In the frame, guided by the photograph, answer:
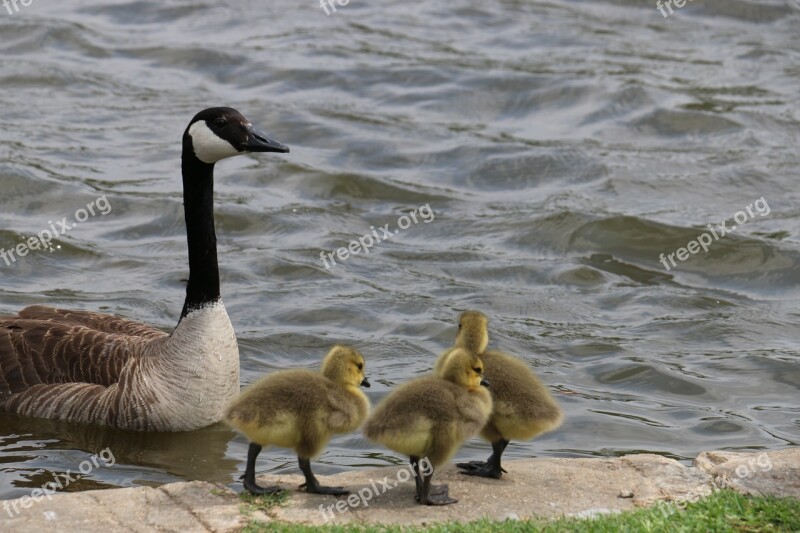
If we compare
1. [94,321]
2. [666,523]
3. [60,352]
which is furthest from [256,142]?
[666,523]

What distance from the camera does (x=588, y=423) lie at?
1070 cm

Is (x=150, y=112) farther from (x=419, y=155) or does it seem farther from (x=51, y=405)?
(x=51, y=405)

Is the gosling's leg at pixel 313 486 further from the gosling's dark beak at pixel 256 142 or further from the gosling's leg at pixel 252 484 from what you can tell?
the gosling's dark beak at pixel 256 142

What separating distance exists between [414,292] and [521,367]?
5.88 metres

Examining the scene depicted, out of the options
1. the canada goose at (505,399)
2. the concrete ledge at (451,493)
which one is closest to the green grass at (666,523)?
the concrete ledge at (451,493)

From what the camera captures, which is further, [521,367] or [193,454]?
[193,454]

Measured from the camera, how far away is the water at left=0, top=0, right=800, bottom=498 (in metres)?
11.4

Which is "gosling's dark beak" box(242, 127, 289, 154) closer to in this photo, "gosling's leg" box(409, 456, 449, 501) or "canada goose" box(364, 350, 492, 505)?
"canada goose" box(364, 350, 492, 505)

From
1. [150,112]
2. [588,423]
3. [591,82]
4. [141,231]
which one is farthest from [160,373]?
[591,82]

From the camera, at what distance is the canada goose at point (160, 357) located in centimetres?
1030

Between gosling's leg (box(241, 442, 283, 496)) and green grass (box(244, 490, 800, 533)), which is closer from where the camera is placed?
green grass (box(244, 490, 800, 533))

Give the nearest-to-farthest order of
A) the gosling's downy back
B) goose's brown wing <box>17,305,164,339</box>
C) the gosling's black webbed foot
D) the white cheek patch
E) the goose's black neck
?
the gosling's downy back
the gosling's black webbed foot
the white cheek patch
the goose's black neck
goose's brown wing <box>17,305,164,339</box>

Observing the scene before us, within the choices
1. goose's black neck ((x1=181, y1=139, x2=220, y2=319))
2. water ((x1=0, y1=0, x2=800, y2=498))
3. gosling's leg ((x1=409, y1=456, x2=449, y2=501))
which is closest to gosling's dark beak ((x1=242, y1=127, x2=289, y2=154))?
goose's black neck ((x1=181, y1=139, x2=220, y2=319))

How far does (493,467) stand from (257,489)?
146cm
